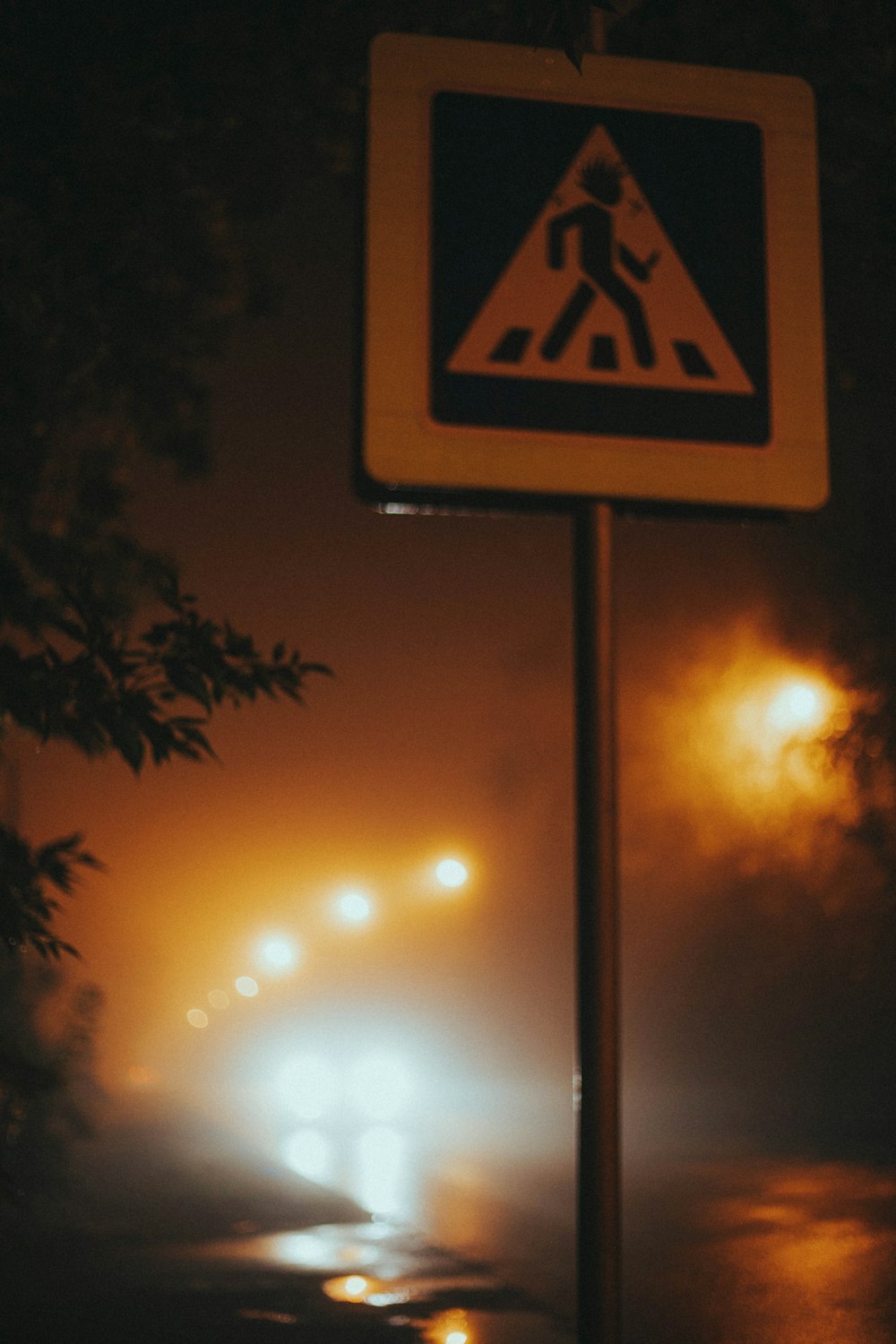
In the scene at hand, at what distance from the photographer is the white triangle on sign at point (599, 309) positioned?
2.21m

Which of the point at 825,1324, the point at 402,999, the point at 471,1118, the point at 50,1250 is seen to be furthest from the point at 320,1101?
the point at 825,1324

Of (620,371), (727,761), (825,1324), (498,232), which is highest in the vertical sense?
(727,761)

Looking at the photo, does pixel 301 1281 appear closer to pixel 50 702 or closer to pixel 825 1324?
pixel 825 1324

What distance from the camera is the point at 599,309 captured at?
2225 mm

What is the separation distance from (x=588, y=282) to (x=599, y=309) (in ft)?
0.13

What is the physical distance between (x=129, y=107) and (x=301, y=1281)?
6937mm

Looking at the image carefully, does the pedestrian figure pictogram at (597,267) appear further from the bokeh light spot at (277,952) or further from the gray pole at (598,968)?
the bokeh light spot at (277,952)

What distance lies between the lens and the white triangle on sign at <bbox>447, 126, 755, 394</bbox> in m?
2.21

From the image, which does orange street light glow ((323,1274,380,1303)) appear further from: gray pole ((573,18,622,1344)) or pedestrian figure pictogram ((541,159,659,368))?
pedestrian figure pictogram ((541,159,659,368))

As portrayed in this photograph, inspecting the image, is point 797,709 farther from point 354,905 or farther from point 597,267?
point 597,267

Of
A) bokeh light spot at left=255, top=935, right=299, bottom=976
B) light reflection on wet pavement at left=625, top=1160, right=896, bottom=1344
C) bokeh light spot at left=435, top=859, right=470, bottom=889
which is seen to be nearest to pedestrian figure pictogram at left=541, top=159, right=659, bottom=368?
light reflection on wet pavement at left=625, top=1160, right=896, bottom=1344

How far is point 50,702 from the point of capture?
4414 mm

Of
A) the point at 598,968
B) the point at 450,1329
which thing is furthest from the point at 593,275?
the point at 450,1329

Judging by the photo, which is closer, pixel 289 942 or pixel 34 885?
pixel 34 885
